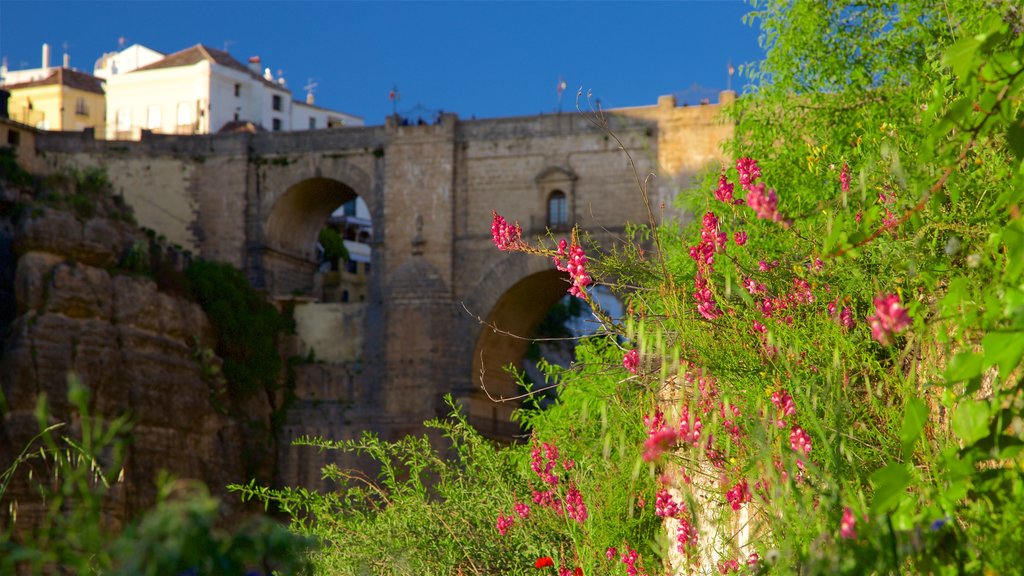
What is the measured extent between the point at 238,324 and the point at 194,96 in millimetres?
27002

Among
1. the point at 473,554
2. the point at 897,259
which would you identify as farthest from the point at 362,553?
the point at 897,259

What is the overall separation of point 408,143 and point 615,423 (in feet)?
76.4

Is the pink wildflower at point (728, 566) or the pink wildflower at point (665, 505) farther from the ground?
the pink wildflower at point (665, 505)

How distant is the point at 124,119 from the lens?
182 ft

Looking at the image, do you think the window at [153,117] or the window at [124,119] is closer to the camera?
the window at [153,117]

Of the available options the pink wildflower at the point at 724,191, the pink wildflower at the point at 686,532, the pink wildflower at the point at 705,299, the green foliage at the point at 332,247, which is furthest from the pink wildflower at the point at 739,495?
the green foliage at the point at 332,247

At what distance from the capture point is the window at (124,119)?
55.3 meters

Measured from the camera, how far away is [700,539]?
631 cm

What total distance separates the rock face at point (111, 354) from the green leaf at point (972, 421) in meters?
21.8

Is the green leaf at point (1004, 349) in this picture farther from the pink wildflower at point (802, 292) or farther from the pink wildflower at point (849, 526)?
the pink wildflower at point (802, 292)

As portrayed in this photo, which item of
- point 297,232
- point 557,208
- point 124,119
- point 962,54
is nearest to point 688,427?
point 962,54

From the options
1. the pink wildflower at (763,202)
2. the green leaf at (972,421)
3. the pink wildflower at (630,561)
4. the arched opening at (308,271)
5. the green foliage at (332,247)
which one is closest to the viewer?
the green leaf at (972,421)

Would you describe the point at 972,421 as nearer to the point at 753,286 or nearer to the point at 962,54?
the point at 962,54

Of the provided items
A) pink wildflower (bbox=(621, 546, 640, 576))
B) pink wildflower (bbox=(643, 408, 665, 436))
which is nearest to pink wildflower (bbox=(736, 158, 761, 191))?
pink wildflower (bbox=(643, 408, 665, 436))
